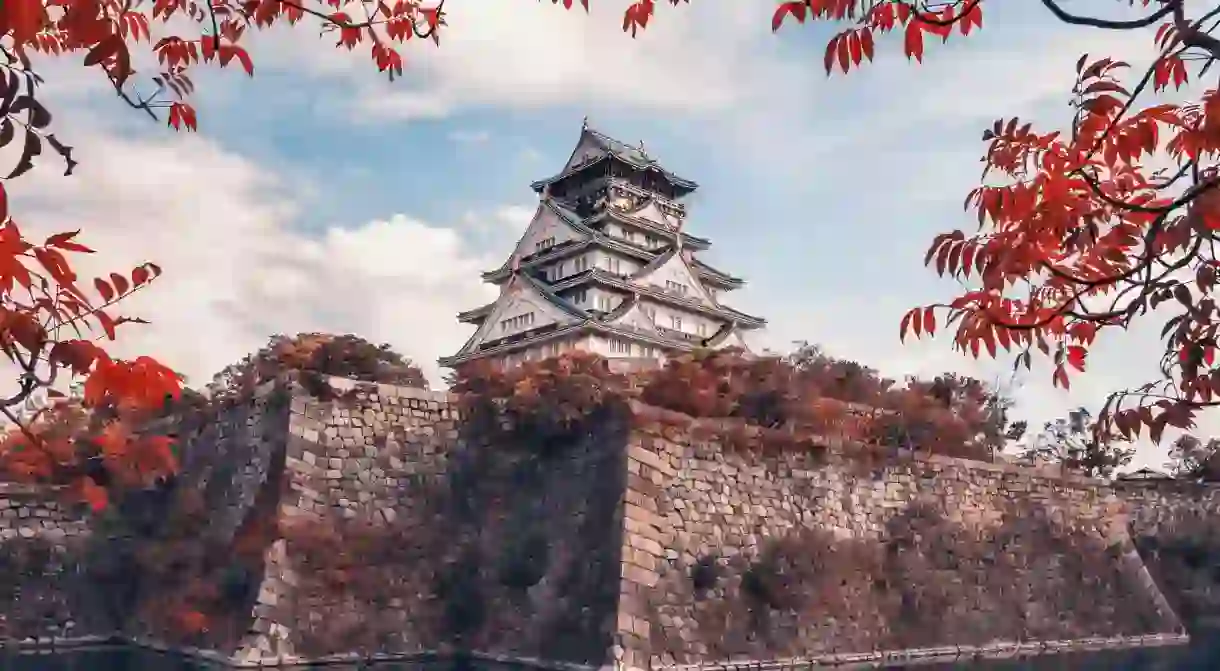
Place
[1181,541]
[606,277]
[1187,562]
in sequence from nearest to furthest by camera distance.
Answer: [1187,562] → [1181,541] → [606,277]

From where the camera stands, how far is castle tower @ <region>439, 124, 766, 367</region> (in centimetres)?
2803

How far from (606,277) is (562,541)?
54.8ft

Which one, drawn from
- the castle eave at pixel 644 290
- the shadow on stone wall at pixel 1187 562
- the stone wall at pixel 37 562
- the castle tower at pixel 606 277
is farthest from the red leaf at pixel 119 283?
the castle eave at pixel 644 290

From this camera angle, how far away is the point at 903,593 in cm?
1412

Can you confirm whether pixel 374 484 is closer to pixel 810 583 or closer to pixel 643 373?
pixel 643 373

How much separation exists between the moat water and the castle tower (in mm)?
14422

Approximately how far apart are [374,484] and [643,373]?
15.4 ft

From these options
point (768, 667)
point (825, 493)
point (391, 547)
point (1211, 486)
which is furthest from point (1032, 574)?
point (391, 547)

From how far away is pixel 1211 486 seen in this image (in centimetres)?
2219

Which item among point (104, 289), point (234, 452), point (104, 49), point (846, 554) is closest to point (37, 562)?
point (234, 452)

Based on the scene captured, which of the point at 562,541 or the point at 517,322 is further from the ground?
the point at 517,322

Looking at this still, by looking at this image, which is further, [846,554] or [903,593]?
[903,593]

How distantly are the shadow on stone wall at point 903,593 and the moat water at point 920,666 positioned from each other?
32.7 inches

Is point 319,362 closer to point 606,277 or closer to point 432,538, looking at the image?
point 432,538
